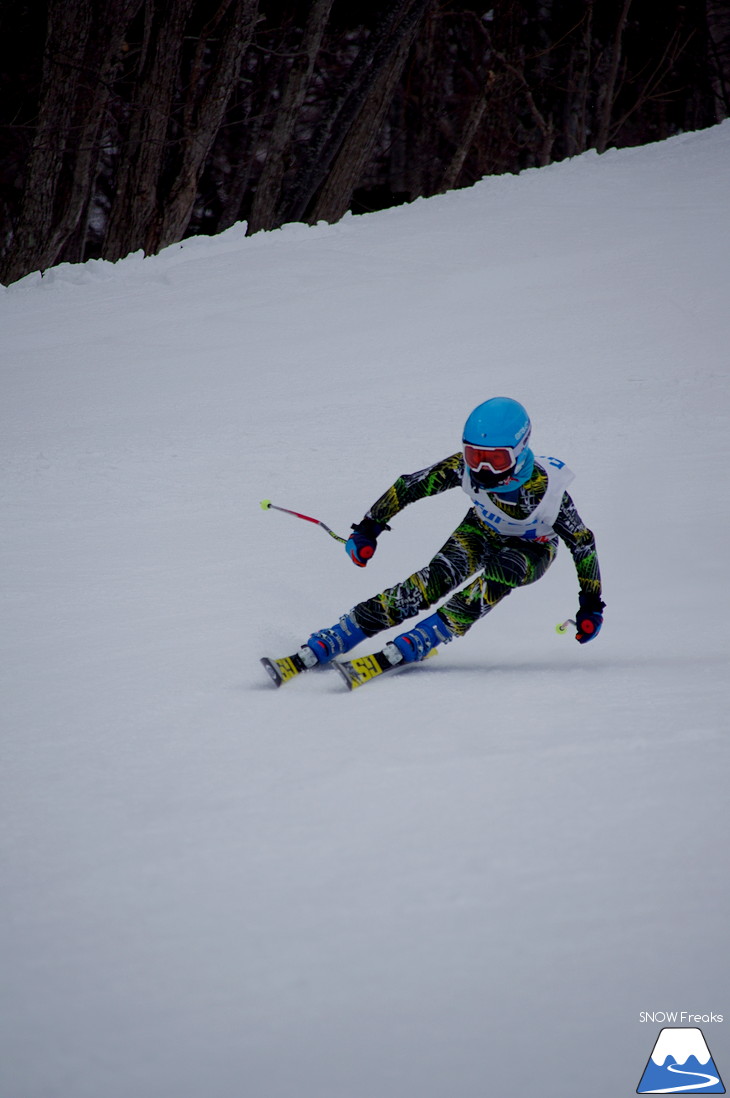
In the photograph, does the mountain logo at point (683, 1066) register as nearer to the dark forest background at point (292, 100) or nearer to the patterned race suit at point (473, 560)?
the patterned race suit at point (473, 560)

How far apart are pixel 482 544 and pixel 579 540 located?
400mm

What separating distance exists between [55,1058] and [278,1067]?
39 centimetres

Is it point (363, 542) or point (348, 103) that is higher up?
point (348, 103)

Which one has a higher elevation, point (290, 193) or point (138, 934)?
point (290, 193)

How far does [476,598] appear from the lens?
3646 millimetres

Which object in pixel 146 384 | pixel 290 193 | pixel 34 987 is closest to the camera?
pixel 34 987

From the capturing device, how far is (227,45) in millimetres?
11094

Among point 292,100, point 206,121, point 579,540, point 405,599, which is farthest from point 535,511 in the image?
point 292,100

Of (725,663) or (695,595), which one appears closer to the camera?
(725,663)

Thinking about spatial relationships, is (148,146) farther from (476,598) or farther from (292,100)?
(476,598)

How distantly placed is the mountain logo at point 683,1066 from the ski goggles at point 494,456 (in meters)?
2.25

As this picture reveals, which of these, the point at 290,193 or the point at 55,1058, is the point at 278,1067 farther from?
the point at 290,193

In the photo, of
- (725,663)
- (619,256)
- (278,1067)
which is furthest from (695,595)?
(619,256)

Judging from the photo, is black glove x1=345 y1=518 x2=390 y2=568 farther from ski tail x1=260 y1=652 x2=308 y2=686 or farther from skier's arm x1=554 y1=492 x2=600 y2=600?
skier's arm x1=554 y1=492 x2=600 y2=600
